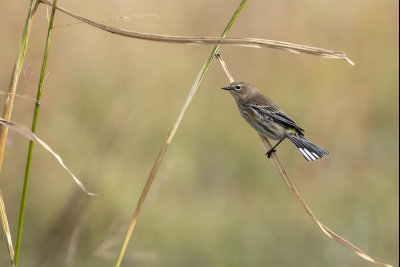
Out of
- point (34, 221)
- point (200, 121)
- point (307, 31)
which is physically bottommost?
point (34, 221)

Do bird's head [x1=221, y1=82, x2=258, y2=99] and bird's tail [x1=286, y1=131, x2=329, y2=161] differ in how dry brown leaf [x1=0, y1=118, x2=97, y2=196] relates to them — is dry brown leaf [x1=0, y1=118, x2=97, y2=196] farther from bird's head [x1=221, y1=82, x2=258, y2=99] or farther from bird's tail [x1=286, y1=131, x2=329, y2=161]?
bird's head [x1=221, y1=82, x2=258, y2=99]

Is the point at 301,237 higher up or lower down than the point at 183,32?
lower down

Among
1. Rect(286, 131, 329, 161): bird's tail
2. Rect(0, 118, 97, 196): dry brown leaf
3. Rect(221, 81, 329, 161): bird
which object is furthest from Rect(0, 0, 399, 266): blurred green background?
Rect(0, 118, 97, 196): dry brown leaf

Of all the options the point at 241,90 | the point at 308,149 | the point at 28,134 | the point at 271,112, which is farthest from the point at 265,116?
the point at 28,134

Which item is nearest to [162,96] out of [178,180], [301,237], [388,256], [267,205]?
[178,180]

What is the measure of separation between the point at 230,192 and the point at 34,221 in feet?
5.73

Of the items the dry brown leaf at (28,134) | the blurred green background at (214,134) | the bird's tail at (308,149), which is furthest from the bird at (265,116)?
the dry brown leaf at (28,134)

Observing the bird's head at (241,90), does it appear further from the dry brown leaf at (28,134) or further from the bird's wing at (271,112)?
the dry brown leaf at (28,134)

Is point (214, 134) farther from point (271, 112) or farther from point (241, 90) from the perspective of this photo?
point (241, 90)

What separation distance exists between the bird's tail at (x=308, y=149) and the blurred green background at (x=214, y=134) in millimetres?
1581

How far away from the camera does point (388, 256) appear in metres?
5.55

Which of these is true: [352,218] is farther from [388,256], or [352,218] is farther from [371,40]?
[371,40]

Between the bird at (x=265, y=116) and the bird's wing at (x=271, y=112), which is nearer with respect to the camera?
the bird at (x=265, y=116)

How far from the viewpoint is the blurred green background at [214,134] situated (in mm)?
5539
